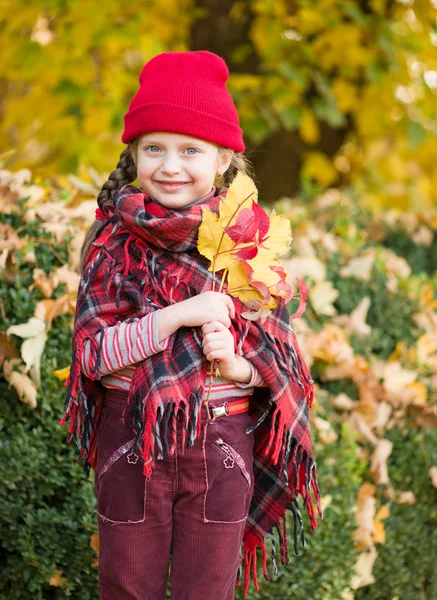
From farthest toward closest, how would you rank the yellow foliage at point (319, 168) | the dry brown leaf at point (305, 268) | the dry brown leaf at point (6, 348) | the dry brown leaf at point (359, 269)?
the yellow foliage at point (319, 168)
the dry brown leaf at point (359, 269)
the dry brown leaf at point (305, 268)
the dry brown leaf at point (6, 348)

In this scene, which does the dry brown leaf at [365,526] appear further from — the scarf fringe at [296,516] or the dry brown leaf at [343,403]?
the scarf fringe at [296,516]

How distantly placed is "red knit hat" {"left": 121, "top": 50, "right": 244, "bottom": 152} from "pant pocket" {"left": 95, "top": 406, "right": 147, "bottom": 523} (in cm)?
71

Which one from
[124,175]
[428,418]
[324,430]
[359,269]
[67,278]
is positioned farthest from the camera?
[359,269]

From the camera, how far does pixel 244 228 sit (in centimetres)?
191

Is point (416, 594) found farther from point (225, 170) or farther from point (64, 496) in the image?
point (225, 170)

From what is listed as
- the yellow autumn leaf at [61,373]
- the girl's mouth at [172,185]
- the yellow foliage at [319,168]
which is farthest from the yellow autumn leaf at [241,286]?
the yellow foliage at [319,168]

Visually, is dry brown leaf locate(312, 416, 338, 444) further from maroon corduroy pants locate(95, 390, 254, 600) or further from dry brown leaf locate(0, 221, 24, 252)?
dry brown leaf locate(0, 221, 24, 252)

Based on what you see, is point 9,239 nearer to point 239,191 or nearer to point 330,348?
point 239,191

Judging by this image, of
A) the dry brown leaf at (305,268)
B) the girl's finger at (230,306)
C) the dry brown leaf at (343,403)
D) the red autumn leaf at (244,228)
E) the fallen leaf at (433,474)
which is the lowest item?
the fallen leaf at (433,474)

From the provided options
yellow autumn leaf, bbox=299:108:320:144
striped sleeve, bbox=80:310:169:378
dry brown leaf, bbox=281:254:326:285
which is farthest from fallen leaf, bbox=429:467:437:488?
yellow autumn leaf, bbox=299:108:320:144

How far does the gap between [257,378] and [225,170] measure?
0.57m

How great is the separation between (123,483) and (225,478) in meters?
0.25

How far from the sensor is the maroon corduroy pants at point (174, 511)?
1.91m

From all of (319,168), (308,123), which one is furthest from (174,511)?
(319,168)
